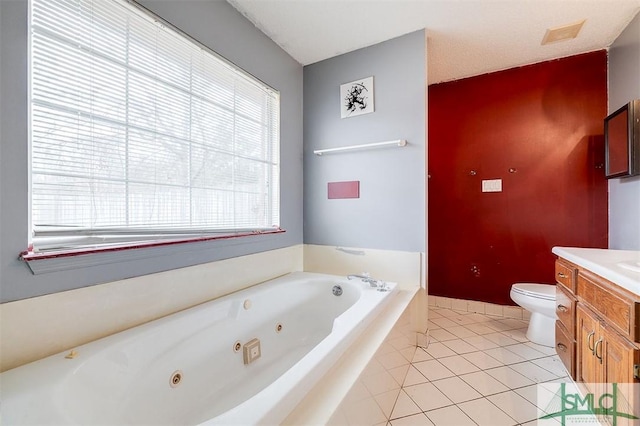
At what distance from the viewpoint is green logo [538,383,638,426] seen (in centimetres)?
96

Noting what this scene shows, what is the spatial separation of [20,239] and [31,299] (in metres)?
0.20

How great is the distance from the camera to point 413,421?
1230 mm

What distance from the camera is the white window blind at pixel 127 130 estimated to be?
3.10 ft

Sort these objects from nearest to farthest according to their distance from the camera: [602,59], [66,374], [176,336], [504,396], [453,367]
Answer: [66,374], [176,336], [504,396], [453,367], [602,59]

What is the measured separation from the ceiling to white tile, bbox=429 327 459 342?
2.27 metres

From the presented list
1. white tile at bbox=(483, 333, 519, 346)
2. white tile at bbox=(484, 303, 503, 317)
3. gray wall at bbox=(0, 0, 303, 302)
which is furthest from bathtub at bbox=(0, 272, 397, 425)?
white tile at bbox=(484, 303, 503, 317)

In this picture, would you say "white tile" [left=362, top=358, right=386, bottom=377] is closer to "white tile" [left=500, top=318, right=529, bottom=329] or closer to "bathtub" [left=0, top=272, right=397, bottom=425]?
"bathtub" [left=0, top=272, right=397, bottom=425]

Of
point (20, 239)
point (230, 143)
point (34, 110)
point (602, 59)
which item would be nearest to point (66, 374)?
point (20, 239)

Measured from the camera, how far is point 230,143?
166 centimetres

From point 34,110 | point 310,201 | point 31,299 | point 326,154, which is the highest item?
point 326,154

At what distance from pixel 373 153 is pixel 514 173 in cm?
134

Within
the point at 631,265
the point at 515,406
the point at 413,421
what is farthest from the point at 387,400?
the point at 631,265

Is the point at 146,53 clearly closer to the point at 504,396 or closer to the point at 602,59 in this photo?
the point at 504,396

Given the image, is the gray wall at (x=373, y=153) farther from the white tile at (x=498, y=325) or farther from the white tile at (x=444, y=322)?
the white tile at (x=498, y=325)
